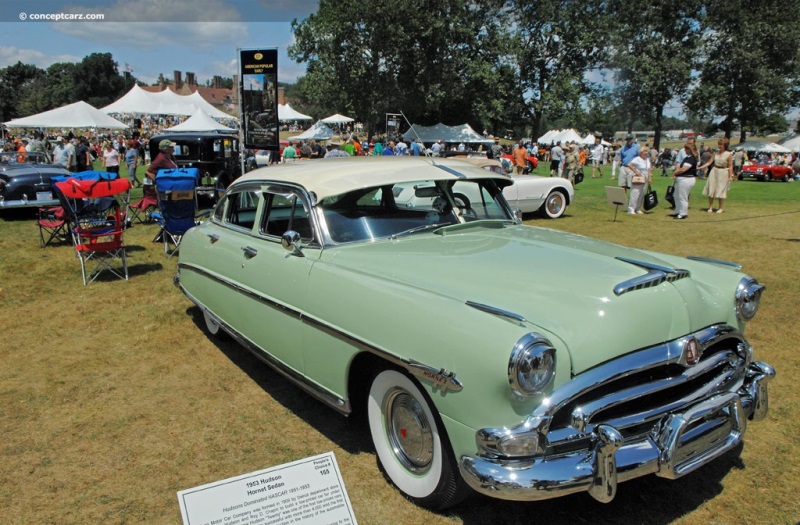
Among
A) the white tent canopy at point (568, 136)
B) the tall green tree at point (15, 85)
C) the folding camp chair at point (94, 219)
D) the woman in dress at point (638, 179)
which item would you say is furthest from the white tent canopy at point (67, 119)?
the tall green tree at point (15, 85)

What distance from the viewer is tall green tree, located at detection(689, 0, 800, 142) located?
1702 inches

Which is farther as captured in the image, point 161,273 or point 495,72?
point 495,72

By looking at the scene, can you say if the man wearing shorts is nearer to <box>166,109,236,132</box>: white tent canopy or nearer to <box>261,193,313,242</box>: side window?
<box>166,109,236,132</box>: white tent canopy

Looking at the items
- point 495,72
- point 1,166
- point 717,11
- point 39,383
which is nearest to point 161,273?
point 39,383

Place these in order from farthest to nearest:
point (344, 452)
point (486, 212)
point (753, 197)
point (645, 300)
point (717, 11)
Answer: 1. point (717, 11)
2. point (753, 197)
3. point (486, 212)
4. point (344, 452)
5. point (645, 300)

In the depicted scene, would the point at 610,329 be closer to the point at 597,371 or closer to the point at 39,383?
the point at 597,371

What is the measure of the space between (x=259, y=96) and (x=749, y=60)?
44.8 m

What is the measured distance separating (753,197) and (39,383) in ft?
62.9

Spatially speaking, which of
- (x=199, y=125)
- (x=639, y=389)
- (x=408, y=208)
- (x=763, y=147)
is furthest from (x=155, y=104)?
(x=763, y=147)

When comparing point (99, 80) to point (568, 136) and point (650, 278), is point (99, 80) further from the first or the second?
point (650, 278)

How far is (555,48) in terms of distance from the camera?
4319cm

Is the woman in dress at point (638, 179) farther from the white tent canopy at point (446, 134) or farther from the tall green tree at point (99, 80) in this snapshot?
the tall green tree at point (99, 80)

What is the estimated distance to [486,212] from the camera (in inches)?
168

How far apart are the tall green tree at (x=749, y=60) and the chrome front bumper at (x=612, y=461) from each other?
49.8 meters
